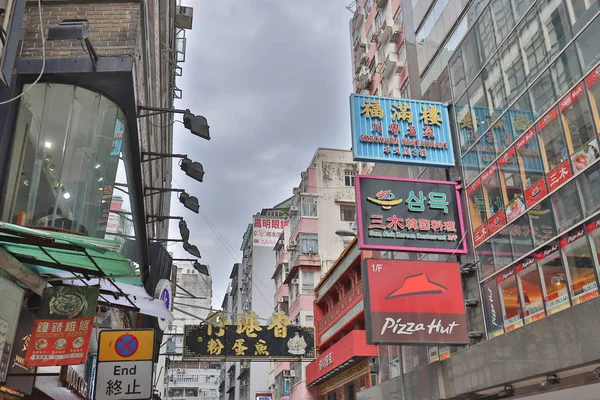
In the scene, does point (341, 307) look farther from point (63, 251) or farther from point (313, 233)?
point (63, 251)

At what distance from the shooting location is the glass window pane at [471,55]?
610 inches

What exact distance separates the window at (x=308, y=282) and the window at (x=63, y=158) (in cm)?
3033

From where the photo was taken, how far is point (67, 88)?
32.8 ft

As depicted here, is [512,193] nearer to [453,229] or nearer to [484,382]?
[453,229]

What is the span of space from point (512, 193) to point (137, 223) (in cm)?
944

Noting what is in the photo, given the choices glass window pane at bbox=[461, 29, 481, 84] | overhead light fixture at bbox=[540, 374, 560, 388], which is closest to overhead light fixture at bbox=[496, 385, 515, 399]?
overhead light fixture at bbox=[540, 374, 560, 388]

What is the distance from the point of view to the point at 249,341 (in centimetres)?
2300

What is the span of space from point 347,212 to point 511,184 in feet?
96.7

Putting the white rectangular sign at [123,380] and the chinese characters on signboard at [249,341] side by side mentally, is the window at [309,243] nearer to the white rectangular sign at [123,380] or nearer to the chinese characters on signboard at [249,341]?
the chinese characters on signboard at [249,341]

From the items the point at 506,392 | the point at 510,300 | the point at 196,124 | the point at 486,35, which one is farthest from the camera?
the point at 486,35

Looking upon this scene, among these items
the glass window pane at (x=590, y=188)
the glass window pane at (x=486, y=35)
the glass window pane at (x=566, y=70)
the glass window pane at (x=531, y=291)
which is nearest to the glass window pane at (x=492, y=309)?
the glass window pane at (x=531, y=291)

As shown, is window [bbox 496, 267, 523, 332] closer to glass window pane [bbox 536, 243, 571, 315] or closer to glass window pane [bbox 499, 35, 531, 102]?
glass window pane [bbox 536, 243, 571, 315]

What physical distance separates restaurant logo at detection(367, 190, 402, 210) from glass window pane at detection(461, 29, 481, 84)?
4.15 meters

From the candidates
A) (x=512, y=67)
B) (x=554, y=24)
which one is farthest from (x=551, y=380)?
(x=554, y=24)
